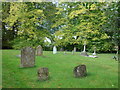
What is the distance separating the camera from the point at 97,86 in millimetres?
4141

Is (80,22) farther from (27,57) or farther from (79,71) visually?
(27,57)

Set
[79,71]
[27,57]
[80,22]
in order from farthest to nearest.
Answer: [80,22]
[27,57]
[79,71]

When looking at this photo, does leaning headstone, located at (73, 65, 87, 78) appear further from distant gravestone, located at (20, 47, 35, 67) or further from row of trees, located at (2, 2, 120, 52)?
distant gravestone, located at (20, 47, 35, 67)

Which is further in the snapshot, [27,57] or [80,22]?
[80,22]

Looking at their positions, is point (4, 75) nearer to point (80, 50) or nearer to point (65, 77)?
point (65, 77)

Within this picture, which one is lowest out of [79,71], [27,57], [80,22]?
[79,71]

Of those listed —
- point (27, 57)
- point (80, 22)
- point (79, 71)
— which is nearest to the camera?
point (79, 71)

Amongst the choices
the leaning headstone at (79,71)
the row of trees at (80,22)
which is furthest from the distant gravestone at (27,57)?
the leaning headstone at (79,71)

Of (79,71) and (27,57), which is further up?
(27,57)

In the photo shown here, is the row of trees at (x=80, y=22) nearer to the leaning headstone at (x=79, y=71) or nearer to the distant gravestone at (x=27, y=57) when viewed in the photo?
the leaning headstone at (x=79, y=71)

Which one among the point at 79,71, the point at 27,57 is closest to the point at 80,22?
the point at 79,71

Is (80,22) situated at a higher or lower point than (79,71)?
higher

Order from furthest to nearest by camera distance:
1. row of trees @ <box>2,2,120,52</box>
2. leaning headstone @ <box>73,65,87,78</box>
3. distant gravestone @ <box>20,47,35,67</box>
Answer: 1. distant gravestone @ <box>20,47,35,67</box>
2. row of trees @ <box>2,2,120,52</box>
3. leaning headstone @ <box>73,65,87,78</box>

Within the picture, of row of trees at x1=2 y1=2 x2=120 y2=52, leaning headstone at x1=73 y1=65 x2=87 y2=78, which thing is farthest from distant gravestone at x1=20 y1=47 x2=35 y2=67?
leaning headstone at x1=73 y1=65 x2=87 y2=78
